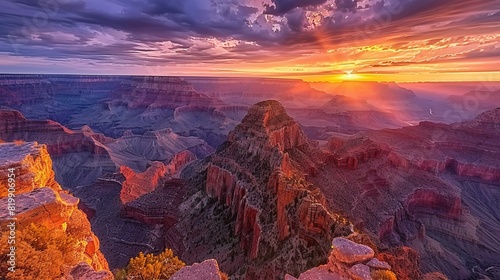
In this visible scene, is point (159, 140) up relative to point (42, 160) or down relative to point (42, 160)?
down

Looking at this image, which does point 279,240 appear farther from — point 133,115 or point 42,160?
point 133,115

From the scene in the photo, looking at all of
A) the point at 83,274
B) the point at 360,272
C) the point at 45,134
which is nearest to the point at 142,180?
the point at 45,134

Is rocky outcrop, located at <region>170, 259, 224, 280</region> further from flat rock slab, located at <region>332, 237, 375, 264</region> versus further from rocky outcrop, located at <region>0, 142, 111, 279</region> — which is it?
flat rock slab, located at <region>332, 237, 375, 264</region>

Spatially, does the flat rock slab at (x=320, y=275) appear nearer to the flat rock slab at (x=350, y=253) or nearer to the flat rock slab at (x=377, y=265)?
the flat rock slab at (x=350, y=253)

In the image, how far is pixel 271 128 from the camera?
52.2 m

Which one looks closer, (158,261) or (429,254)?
(158,261)

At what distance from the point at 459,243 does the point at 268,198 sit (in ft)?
142

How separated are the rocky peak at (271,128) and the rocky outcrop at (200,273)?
1404 inches

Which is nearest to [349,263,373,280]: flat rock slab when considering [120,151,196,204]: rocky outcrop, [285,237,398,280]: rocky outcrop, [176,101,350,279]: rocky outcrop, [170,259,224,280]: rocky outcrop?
[285,237,398,280]: rocky outcrop

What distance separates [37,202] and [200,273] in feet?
27.4

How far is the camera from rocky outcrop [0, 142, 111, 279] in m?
12.3

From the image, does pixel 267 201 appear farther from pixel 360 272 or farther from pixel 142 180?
pixel 142 180

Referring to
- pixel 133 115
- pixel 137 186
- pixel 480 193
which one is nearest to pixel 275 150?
pixel 137 186

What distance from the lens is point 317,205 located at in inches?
946
